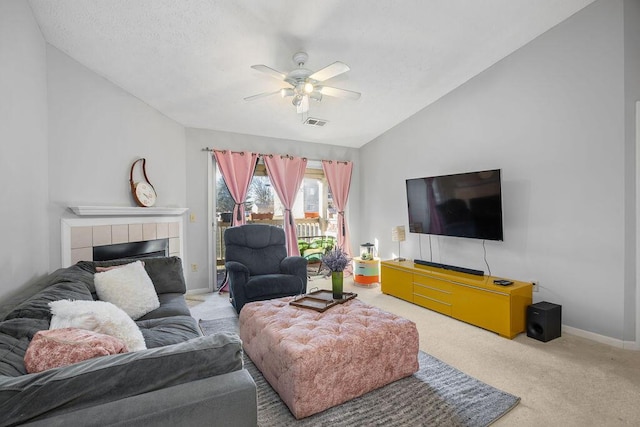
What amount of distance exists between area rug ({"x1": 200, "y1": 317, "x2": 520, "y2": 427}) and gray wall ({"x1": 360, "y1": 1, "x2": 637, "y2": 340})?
5.33 ft

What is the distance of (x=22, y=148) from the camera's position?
2.26m

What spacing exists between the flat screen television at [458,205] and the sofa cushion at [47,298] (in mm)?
3584

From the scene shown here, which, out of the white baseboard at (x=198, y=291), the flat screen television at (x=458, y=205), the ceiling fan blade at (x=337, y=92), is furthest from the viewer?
the white baseboard at (x=198, y=291)

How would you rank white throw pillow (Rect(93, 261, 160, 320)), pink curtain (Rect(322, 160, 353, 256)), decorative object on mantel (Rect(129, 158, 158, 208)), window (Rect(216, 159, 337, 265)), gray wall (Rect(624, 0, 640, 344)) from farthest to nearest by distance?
pink curtain (Rect(322, 160, 353, 256)), window (Rect(216, 159, 337, 265)), decorative object on mantel (Rect(129, 158, 158, 208)), gray wall (Rect(624, 0, 640, 344)), white throw pillow (Rect(93, 261, 160, 320))

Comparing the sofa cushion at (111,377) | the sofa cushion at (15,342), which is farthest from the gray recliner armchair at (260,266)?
the sofa cushion at (111,377)

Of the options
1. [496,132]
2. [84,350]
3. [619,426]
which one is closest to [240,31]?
[84,350]

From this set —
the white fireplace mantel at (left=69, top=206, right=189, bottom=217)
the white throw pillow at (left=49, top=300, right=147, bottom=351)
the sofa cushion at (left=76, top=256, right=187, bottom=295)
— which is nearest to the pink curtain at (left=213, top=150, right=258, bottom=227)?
the white fireplace mantel at (left=69, top=206, right=189, bottom=217)

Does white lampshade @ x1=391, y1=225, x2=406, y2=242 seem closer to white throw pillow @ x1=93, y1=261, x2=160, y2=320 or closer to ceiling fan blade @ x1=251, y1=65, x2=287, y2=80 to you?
ceiling fan blade @ x1=251, y1=65, x2=287, y2=80

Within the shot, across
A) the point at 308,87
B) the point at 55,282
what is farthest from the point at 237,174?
the point at 55,282

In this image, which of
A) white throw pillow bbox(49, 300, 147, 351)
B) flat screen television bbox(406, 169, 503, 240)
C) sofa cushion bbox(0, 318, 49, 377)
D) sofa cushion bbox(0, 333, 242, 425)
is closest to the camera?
sofa cushion bbox(0, 333, 242, 425)

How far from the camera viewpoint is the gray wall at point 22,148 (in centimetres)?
200

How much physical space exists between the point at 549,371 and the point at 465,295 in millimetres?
1035

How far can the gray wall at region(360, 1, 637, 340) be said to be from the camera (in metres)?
2.66

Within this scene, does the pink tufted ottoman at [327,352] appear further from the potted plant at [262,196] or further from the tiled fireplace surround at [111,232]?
the potted plant at [262,196]
